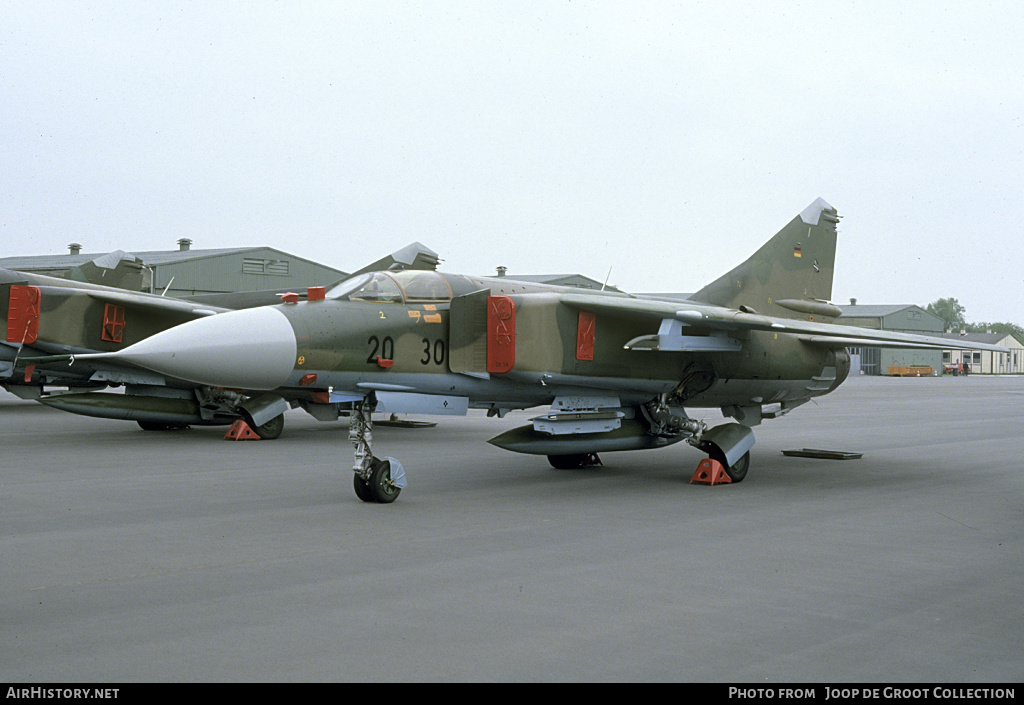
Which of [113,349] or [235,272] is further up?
[235,272]

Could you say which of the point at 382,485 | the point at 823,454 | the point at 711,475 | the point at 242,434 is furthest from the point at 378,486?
the point at 823,454


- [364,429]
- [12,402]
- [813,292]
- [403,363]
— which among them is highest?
[813,292]

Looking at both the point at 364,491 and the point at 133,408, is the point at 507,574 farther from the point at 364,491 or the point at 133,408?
the point at 133,408

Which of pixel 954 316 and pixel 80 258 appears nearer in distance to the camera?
pixel 80 258

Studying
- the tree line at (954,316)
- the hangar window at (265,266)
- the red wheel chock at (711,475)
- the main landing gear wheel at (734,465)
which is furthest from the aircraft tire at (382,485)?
the tree line at (954,316)

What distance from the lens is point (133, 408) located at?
52.1 ft

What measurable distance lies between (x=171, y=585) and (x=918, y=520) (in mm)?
6413

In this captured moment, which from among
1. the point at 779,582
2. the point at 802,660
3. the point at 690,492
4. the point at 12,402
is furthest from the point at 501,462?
the point at 12,402

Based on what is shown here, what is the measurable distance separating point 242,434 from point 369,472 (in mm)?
7496

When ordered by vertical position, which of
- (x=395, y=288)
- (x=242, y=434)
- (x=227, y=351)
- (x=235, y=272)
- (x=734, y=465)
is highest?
(x=235, y=272)

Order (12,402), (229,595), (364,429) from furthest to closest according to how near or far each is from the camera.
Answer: (12,402) < (364,429) < (229,595)

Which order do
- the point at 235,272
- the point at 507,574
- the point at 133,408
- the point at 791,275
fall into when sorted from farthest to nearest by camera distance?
1. the point at 235,272
2. the point at 133,408
3. the point at 791,275
4. the point at 507,574

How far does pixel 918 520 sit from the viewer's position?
27.6 feet
